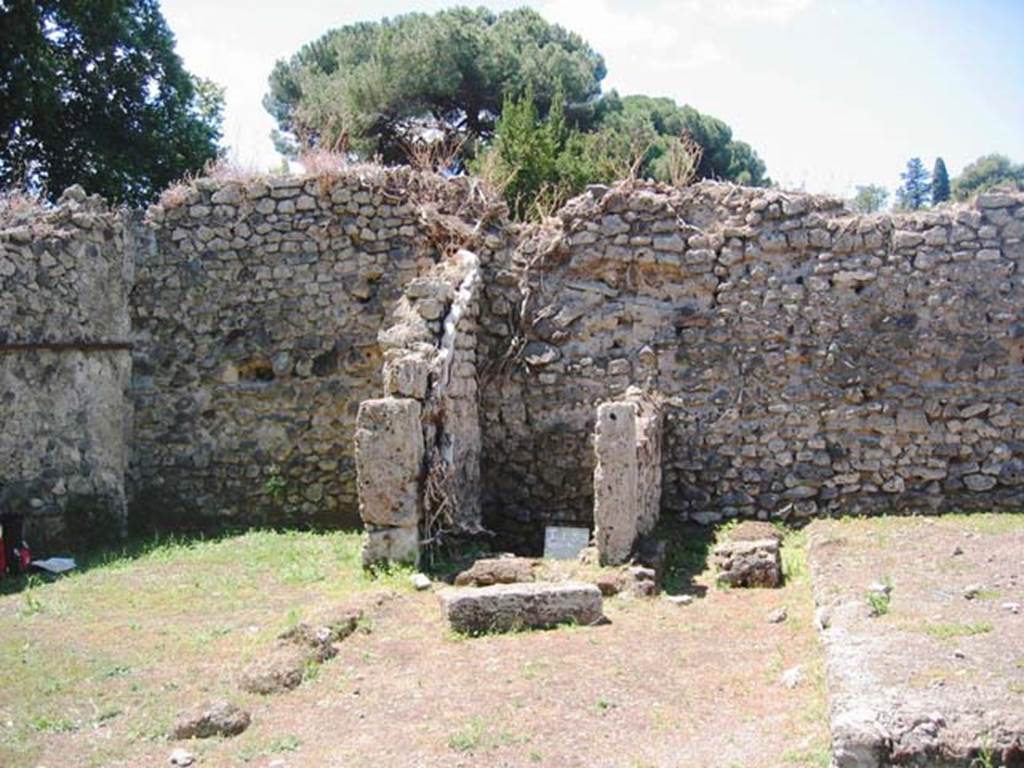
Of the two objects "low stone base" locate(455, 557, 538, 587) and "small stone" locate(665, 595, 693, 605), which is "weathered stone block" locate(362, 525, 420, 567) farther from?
"small stone" locate(665, 595, 693, 605)

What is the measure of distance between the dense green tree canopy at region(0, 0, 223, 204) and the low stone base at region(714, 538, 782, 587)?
13.8 m

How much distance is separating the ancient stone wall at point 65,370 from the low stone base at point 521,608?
5.52 metres

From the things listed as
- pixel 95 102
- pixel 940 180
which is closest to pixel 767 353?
pixel 95 102

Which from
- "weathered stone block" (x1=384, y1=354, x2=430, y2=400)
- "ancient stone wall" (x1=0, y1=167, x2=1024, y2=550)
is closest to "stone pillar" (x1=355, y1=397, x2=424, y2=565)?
"weathered stone block" (x1=384, y1=354, x2=430, y2=400)

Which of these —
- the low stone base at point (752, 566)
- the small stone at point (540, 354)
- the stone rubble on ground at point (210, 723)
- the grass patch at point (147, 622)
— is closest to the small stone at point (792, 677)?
the low stone base at point (752, 566)

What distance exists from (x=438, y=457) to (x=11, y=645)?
3.62 metres

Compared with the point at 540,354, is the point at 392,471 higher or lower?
lower

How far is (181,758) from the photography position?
5.77 m

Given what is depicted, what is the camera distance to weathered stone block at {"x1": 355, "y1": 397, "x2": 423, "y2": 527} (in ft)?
30.4

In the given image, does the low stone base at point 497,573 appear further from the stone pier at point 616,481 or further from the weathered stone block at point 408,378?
the weathered stone block at point 408,378

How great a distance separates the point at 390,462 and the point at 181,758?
3.79m

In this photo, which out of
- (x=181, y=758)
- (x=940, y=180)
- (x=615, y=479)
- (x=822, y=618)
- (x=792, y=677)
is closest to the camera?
(x=181, y=758)

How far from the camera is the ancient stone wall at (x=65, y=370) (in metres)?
11.2

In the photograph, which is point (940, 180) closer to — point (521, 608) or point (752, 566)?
point (752, 566)
